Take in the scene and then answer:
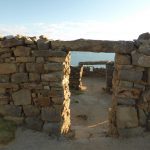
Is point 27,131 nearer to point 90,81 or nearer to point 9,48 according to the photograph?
point 9,48

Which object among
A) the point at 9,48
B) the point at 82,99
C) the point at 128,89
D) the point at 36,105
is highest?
the point at 9,48

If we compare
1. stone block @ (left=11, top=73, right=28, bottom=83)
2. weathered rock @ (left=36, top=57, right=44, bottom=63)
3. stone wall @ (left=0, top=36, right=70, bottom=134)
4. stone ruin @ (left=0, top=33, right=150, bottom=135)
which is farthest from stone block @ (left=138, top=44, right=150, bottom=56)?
stone block @ (left=11, top=73, right=28, bottom=83)

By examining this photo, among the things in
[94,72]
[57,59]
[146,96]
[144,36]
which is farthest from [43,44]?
[94,72]

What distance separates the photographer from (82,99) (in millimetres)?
14031

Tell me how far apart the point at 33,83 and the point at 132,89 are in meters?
2.52

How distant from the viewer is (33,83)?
7676 mm

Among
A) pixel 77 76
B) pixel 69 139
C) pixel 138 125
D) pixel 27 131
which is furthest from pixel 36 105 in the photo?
pixel 77 76

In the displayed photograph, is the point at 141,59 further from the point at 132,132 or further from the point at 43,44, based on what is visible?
the point at 43,44

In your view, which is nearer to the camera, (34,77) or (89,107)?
(34,77)

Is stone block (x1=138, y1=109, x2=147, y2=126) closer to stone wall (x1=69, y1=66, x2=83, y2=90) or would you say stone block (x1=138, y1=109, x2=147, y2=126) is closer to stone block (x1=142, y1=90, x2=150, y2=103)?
stone block (x1=142, y1=90, x2=150, y2=103)

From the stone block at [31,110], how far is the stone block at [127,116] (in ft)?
6.94

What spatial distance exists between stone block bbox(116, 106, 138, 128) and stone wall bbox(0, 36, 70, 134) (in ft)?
4.86

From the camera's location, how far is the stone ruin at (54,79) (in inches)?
292

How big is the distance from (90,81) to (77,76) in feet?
9.51
